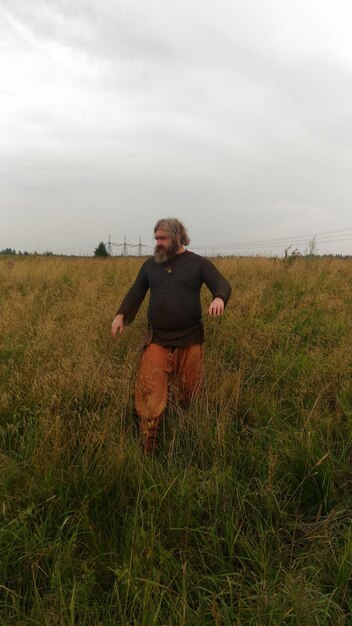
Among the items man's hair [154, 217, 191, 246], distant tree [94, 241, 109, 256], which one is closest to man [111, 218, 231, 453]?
man's hair [154, 217, 191, 246]

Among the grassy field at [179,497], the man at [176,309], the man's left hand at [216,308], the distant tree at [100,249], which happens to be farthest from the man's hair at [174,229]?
the distant tree at [100,249]

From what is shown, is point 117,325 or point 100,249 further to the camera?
point 100,249

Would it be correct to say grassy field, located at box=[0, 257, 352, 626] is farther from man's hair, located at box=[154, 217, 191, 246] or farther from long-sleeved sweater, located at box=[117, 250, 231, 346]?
man's hair, located at box=[154, 217, 191, 246]

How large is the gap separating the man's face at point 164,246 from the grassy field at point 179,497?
86 centimetres

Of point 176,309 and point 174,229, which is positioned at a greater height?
point 174,229

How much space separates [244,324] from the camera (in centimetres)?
425

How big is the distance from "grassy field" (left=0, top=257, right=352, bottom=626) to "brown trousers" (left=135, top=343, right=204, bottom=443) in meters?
0.09

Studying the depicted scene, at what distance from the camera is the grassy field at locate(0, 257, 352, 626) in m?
1.40

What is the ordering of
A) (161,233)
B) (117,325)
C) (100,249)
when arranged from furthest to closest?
(100,249) < (117,325) < (161,233)

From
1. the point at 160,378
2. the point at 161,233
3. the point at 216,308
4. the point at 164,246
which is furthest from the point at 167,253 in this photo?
the point at 160,378

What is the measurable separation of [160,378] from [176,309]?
22.8 inches

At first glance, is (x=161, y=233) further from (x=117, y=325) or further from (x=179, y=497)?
(x=179, y=497)

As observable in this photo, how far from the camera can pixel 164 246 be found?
10.4 ft

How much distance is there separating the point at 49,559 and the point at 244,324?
306 cm
